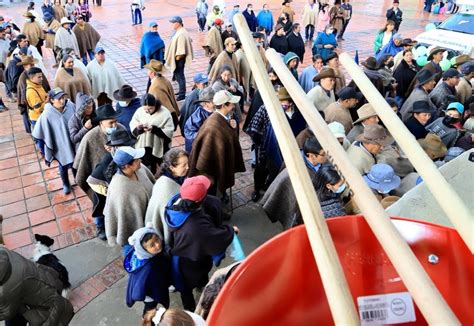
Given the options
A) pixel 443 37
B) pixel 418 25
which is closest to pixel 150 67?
pixel 443 37

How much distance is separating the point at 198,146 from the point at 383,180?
228cm

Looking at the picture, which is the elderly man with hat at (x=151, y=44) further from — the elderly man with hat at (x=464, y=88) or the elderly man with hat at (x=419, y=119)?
the elderly man with hat at (x=464, y=88)

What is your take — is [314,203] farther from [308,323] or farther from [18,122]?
[18,122]

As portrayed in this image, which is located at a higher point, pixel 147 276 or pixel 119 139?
pixel 119 139

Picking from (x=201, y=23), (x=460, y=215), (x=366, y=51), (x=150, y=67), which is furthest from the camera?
(x=201, y=23)

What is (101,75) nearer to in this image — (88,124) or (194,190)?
(88,124)

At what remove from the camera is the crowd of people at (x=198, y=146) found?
3.49m

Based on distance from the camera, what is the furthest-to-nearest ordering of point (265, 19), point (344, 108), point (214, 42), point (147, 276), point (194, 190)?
point (265, 19), point (214, 42), point (344, 108), point (147, 276), point (194, 190)

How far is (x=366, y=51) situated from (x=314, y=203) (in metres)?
14.7

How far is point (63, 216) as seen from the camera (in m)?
5.60

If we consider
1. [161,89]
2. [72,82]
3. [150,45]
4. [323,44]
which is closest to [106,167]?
[161,89]

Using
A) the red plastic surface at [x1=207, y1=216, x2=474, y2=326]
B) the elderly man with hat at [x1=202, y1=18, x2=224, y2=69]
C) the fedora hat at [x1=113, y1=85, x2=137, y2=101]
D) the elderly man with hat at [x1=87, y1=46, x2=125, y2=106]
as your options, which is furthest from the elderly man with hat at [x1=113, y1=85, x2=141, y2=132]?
the red plastic surface at [x1=207, y1=216, x2=474, y2=326]

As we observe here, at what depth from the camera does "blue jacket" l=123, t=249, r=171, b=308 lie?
11.3ft

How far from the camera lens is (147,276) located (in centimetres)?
345
